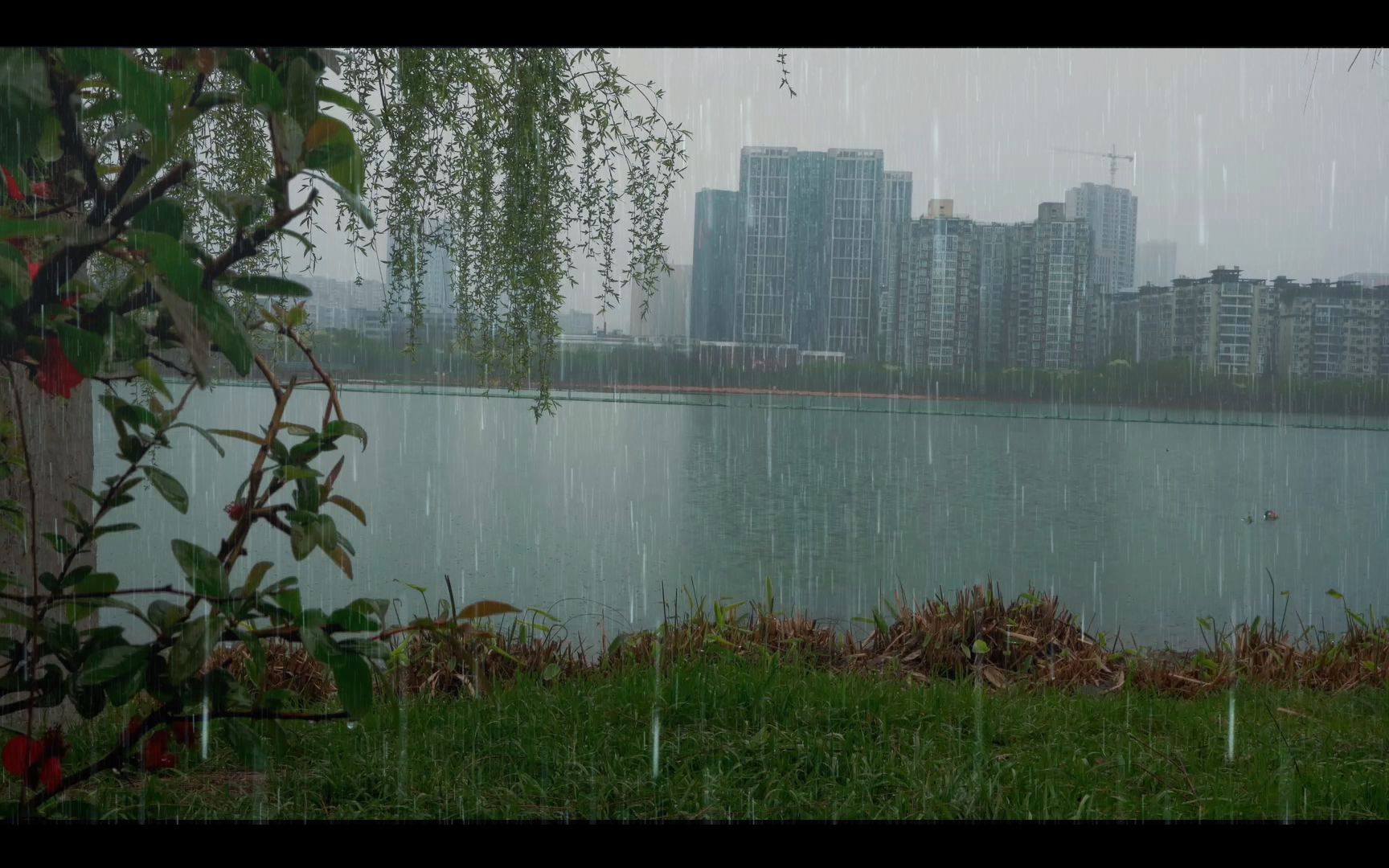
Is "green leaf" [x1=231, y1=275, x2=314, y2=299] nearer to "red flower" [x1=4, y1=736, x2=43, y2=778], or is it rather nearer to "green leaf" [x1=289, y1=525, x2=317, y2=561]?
"green leaf" [x1=289, y1=525, x2=317, y2=561]

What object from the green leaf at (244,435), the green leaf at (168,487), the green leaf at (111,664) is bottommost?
the green leaf at (111,664)

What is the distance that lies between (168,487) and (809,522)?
11.6 metres

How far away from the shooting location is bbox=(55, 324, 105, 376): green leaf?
965 millimetres

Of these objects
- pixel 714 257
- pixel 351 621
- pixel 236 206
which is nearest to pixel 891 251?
pixel 714 257

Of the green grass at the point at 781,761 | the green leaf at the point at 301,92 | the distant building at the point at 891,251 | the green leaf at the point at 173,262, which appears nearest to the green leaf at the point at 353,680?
the green leaf at the point at 173,262

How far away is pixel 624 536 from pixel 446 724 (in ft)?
27.8

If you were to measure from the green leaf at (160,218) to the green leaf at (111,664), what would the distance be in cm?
55

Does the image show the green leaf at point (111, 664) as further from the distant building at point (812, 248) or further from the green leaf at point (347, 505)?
the distant building at point (812, 248)

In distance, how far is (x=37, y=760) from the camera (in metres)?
1.21

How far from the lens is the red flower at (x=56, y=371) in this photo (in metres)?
1.03

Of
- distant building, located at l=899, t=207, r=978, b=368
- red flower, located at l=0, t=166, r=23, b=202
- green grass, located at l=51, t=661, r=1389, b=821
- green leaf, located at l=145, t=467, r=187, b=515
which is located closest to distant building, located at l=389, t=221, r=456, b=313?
green grass, located at l=51, t=661, r=1389, b=821

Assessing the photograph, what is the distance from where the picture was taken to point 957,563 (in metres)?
10.2

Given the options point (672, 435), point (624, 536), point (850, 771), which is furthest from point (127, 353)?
point (672, 435)
